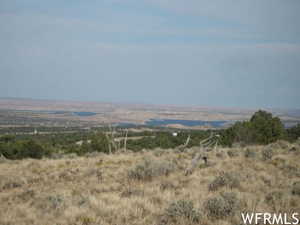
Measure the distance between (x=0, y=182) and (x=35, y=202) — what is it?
3906mm

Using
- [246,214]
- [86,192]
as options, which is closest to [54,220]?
[86,192]

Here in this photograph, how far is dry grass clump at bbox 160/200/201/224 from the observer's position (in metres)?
5.86

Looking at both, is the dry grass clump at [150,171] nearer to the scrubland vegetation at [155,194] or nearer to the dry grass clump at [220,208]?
the scrubland vegetation at [155,194]

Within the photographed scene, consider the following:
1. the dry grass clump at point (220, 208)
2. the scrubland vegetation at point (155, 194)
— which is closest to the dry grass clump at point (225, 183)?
the scrubland vegetation at point (155, 194)

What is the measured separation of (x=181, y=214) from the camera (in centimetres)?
593

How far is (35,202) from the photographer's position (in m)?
7.44

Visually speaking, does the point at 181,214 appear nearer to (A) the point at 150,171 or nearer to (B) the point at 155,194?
(B) the point at 155,194

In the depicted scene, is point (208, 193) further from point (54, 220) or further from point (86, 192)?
point (54, 220)
